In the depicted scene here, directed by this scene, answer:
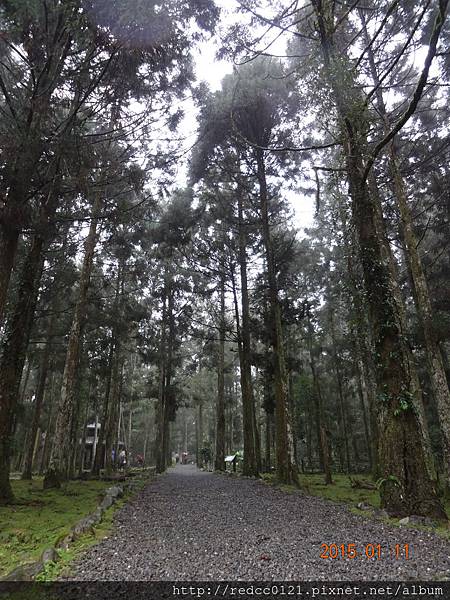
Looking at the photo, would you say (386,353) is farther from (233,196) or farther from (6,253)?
(233,196)

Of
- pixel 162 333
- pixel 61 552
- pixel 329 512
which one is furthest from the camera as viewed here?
pixel 162 333

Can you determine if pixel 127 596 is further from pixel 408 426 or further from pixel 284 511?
pixel 408 426

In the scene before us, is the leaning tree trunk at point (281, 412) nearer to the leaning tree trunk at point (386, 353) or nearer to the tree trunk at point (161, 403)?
the leaning tree trunk at point (386, 353)

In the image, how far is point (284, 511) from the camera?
5.28 metres

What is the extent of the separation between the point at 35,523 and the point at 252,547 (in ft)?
10.9

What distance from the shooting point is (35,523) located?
4.80 meters

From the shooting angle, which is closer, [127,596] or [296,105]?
[127,596]

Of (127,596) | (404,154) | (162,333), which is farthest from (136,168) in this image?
(162,333)

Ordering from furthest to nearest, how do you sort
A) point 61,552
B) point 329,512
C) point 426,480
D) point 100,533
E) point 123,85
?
1. point 123,85
2. point 329,512
3. point 426,480
4. point 100,533
5. point 61,552

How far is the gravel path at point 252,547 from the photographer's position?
2662 millimetres

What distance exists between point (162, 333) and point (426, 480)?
13972mm
